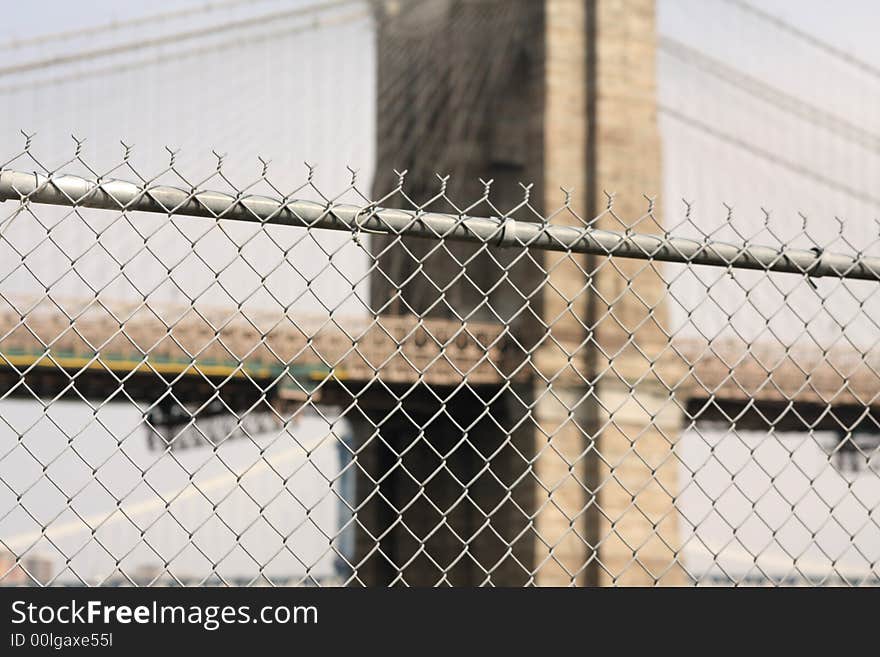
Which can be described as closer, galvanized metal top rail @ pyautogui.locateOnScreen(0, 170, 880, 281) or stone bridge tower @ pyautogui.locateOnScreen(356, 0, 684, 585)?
galvanized metal top rail @ pyautogui.locateOnScreen(0, 170, 880, 281)

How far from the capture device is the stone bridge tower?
1623 centimetres

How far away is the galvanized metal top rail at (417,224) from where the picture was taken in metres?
2.22

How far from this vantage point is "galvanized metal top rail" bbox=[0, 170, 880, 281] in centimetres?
222

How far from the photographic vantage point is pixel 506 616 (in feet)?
7.86

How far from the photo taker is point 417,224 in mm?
2471

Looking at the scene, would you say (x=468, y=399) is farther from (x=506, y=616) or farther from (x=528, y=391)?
(x=506, y=616)

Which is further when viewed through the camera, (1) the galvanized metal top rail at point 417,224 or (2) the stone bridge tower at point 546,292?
(2) the stone bridge tower at point 546,292

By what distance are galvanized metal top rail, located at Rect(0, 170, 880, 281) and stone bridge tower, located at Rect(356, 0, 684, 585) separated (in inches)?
421

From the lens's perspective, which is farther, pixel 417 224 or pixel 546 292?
pixel 546 292

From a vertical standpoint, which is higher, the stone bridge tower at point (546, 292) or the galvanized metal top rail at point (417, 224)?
the stone bridge tower at point (546, 292)

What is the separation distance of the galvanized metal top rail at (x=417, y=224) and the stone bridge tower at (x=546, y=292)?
10.7 metres

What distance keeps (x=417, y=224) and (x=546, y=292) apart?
14.6m

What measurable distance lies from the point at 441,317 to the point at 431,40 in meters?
5.85

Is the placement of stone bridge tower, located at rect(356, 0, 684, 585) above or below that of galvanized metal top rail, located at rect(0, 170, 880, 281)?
above
